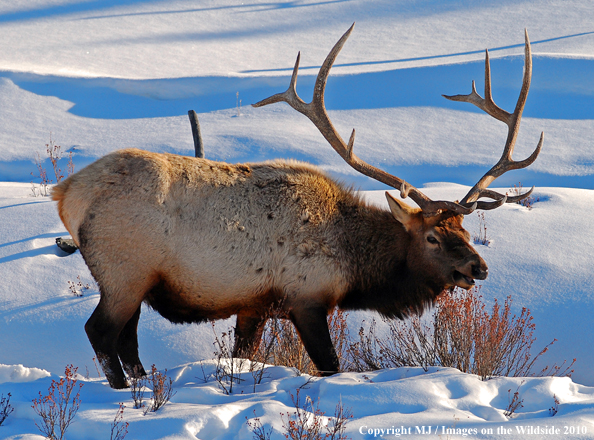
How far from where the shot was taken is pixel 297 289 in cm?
472

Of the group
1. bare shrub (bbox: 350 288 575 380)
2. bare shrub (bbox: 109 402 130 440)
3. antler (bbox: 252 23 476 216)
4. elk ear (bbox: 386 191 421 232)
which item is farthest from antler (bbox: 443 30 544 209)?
bare shrub (bbox: 109 402 130 440)

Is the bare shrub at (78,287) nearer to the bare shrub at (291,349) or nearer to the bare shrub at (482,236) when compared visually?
the bare shrub at (291,349)

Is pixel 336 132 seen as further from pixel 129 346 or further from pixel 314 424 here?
pixel 314 424

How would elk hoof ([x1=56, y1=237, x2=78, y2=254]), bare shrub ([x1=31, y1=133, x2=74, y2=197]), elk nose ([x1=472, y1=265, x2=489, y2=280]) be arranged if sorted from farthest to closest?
bare shrub ([x1=31, y1=133, x2=74, y2=197]) < elk hoof ([x1=56, y1=237, x2=78, y2=254]) < elk nose ([x1=472, y1=265, x2=489, y2=280])

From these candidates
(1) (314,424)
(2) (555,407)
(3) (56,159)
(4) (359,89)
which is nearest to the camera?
(1) (314,424)

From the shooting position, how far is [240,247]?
15.3 feet

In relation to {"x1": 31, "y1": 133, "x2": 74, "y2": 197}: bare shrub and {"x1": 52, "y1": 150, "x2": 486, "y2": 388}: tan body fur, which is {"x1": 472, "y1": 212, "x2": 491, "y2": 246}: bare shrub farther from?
{"x1": 31, "y1": 133, "x2": 74, "y2": 197}: bare shrub

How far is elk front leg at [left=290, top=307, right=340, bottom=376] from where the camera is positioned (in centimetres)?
473

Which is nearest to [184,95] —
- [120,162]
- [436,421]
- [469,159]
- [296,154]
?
[296,154]

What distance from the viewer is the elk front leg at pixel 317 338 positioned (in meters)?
4.73

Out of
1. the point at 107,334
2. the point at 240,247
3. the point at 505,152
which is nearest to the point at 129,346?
the point at 107,334

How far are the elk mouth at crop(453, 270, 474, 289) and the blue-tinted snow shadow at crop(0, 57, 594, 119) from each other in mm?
13065

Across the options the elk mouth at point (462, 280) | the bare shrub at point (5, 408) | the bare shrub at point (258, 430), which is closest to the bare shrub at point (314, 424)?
the bare shrub at point (258, 430)

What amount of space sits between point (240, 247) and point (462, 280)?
1746 mm
